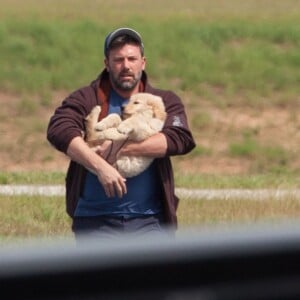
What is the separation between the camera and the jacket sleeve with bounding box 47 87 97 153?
643 cm

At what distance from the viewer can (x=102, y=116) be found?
251 inches

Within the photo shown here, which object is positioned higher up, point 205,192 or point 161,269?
point 161,269

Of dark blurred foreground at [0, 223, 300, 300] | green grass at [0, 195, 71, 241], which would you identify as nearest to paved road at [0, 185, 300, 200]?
green grass at [0, 195, 71, 241]

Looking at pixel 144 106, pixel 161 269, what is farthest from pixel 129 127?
pixel 161 269

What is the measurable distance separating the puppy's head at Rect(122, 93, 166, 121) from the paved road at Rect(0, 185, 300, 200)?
6.87 m

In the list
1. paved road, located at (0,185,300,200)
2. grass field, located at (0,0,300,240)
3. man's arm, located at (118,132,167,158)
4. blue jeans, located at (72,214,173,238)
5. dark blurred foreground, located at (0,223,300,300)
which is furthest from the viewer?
grass field, located at (0,0,300,240)

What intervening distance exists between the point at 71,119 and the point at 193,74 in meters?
24.3

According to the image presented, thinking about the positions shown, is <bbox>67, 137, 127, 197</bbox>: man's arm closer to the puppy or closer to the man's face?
the puppy

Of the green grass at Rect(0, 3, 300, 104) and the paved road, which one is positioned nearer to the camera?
the paved road

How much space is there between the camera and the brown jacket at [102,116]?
6395mm

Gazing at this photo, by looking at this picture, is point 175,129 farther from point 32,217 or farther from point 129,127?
point 32,217

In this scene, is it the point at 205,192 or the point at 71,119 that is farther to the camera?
the point at 205,192

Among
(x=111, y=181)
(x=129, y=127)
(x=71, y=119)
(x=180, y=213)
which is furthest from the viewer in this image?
(x=180, y=213)

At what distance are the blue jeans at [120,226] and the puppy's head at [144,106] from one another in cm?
53
